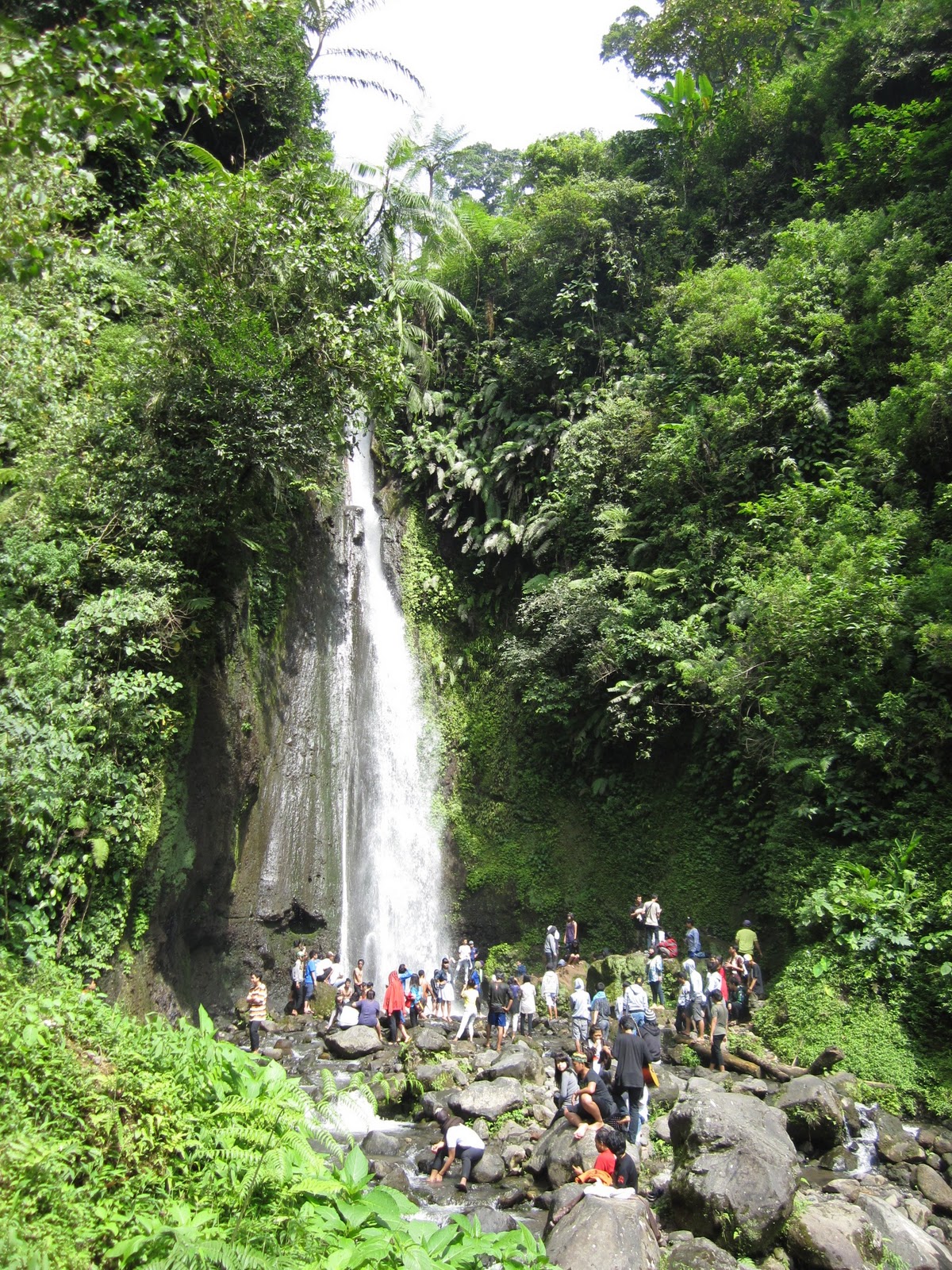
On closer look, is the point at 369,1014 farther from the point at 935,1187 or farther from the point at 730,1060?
the point at 935,1187

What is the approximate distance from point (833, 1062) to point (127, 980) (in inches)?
324

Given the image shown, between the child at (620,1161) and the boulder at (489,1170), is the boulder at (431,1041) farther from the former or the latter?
the child at (620,1161)

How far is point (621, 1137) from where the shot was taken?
6.84 meters

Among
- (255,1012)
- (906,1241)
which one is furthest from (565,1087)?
(255,1012)

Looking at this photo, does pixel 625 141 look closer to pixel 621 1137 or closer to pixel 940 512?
pixel 940 512

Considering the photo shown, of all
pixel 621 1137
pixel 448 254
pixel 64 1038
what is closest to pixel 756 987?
pixel 621 1137

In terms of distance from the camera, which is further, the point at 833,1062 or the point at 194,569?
the point at 194,569

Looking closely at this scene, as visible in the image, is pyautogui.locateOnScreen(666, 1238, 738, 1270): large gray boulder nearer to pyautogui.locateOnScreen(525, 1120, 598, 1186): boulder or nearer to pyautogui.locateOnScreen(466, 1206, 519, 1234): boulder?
pyautogui.locateOnScreen(525, 1120, 598, 1186): boulder

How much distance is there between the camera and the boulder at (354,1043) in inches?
444

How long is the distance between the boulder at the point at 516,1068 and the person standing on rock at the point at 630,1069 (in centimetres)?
272

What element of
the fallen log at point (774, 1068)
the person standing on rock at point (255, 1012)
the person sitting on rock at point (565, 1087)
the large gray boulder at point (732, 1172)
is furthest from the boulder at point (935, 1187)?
the person standing on rock at point (255, 1012)

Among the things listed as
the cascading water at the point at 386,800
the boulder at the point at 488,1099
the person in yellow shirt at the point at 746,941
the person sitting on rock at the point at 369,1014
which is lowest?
the boulder at the point at 488,1099

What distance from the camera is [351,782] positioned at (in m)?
16.3

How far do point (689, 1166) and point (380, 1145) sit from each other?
3709 mm
